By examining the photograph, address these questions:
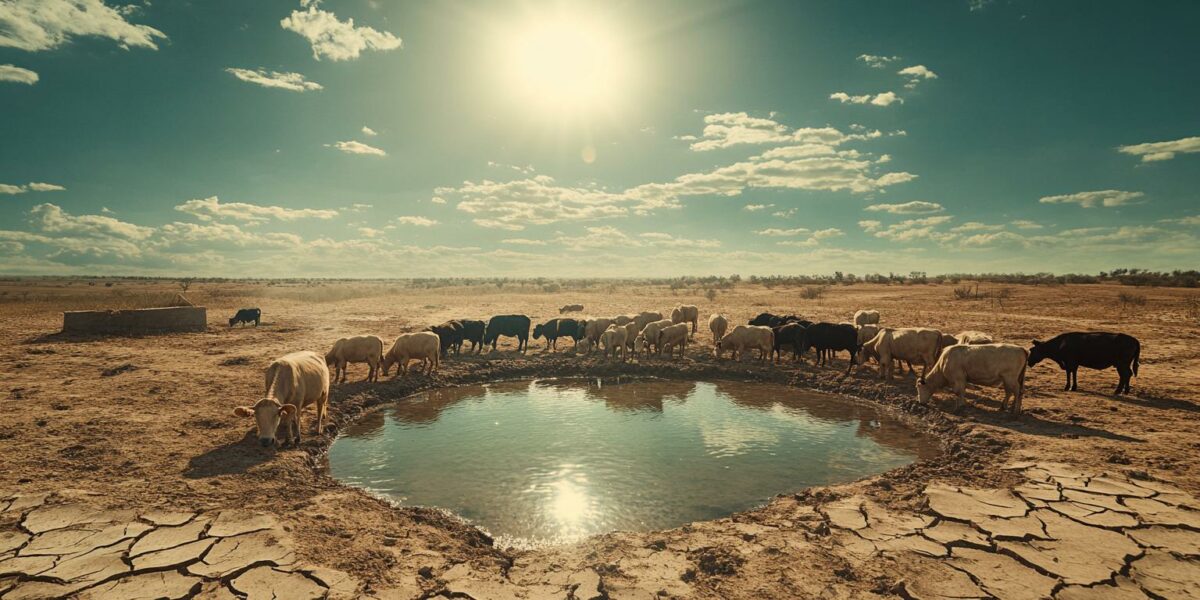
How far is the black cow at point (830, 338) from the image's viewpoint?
52.0 ft

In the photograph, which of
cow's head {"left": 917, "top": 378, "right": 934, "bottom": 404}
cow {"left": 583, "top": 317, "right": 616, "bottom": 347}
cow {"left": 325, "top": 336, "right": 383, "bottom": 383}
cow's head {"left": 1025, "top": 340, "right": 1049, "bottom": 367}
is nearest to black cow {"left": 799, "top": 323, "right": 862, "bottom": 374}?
cow's head {"left": 917, "top": 378, "right": 934, "bottom": 404}

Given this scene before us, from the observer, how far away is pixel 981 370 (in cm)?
1049

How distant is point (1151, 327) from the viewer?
62.1ft

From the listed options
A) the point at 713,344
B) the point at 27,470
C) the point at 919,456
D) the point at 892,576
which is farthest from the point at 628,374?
the point at 27,470

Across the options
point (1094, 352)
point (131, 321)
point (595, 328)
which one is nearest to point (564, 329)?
point (595, 328)

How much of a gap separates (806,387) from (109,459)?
16.0 m

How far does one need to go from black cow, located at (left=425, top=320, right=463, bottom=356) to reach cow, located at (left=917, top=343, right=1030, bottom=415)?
1565cm

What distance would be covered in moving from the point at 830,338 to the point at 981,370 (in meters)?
5.76

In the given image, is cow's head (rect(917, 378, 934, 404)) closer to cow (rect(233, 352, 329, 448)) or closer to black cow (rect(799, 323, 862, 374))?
black cow (rect(799, 323, 862, 374))

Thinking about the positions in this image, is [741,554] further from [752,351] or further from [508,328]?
[508,328]

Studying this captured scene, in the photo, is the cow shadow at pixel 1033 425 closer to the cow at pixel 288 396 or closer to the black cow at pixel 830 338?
the black cow at pixel 830 338

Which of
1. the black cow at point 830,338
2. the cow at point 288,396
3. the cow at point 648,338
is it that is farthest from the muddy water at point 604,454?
the cow at point 648,338

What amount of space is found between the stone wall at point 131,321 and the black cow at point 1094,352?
104 ft

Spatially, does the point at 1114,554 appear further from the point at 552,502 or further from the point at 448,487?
the point at 448,487
